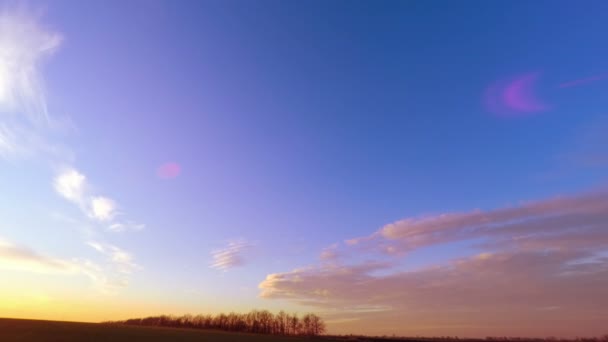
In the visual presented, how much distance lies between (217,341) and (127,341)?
86.1ft

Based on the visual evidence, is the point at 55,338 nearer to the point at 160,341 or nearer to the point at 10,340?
the point at 10,340

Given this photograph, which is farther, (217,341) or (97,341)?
(217,341)

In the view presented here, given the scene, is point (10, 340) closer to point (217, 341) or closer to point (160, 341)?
point (160, 341)

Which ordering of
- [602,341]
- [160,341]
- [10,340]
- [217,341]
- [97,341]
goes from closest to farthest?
[10,340], [97,341], [160,341], [217,341], [602,341]

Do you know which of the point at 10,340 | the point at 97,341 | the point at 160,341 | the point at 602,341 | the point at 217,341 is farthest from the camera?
the point at 602,341

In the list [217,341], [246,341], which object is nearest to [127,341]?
[217,341]

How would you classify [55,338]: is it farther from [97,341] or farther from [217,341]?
[217,341]

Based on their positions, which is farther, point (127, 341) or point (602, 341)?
point (602, 341)

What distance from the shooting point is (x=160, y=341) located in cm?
8325

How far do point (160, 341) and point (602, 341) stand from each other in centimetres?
13349

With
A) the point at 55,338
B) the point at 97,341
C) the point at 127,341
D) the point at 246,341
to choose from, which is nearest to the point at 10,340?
the point at 55,338

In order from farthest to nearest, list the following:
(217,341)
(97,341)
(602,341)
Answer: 1. (602,341)
2. (217,341)
3. (97,341)

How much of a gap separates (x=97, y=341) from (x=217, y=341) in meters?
31.0

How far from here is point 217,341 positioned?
97500mm
